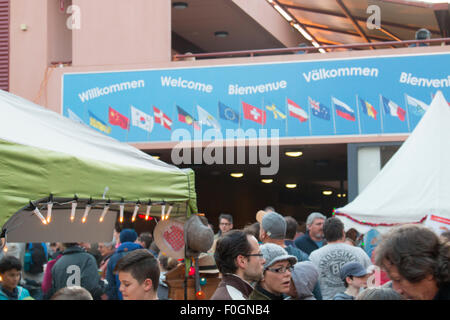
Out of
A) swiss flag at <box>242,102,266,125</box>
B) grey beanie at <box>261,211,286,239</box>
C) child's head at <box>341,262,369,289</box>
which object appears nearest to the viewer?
child's head at <box>341,262,369,289</box>

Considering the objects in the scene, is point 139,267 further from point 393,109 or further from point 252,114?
point 393,109

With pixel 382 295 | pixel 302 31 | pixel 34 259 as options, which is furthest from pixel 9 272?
pixel 302 31

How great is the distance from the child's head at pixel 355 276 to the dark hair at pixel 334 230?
1.16 meters

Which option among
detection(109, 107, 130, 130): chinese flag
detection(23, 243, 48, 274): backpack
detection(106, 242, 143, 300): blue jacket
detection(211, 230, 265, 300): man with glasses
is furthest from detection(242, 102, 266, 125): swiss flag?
detection(211, 230, 265, 300): man with glasses

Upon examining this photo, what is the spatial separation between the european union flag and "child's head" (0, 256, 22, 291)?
8.92 m

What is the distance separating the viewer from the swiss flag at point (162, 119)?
1484 centimetres

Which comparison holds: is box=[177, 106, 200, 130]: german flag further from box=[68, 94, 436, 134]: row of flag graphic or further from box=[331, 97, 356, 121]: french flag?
box=[331, 97, 356, 121]: french flag

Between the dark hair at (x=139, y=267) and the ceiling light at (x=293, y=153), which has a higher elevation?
the ceiling light at (x=293, y=153)

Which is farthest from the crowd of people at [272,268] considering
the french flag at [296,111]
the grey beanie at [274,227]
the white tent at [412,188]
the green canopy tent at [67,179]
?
the french flag at [296,111]

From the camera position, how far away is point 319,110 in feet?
46.9

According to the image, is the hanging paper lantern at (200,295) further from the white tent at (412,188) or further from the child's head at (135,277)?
the child's head at (135,277)

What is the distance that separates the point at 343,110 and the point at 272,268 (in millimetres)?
9937

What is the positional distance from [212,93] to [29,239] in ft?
30.2

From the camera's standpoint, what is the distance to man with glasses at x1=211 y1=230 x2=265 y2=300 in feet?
14.0
